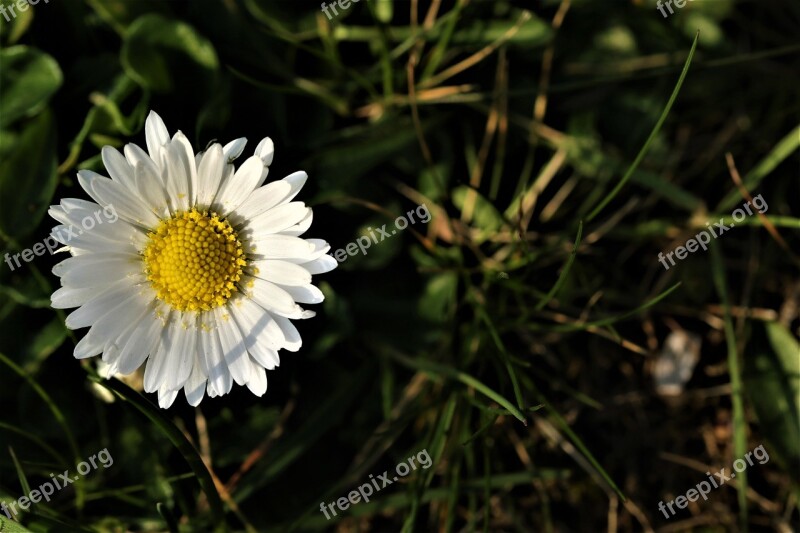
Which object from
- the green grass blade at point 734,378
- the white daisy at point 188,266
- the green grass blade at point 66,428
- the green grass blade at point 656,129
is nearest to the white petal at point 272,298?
the white daisy at point 188,266

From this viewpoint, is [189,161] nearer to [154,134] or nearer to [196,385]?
[154,134]

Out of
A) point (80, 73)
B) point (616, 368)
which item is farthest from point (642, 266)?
point (80, 73)

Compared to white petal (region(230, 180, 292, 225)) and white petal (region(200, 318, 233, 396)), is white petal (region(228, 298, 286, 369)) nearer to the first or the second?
white petal (region(200, 318, 233, 396))

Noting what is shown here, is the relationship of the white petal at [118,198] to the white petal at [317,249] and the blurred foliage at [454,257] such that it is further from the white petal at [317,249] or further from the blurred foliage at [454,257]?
the white petal at [317,249]

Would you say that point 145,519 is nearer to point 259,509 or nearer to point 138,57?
point 259,509

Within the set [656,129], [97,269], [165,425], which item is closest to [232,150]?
[97,269]

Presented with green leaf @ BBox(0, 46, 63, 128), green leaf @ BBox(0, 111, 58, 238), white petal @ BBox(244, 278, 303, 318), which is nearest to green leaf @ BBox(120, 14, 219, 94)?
green leaf @ BBox(0, 46, 63, 128)
